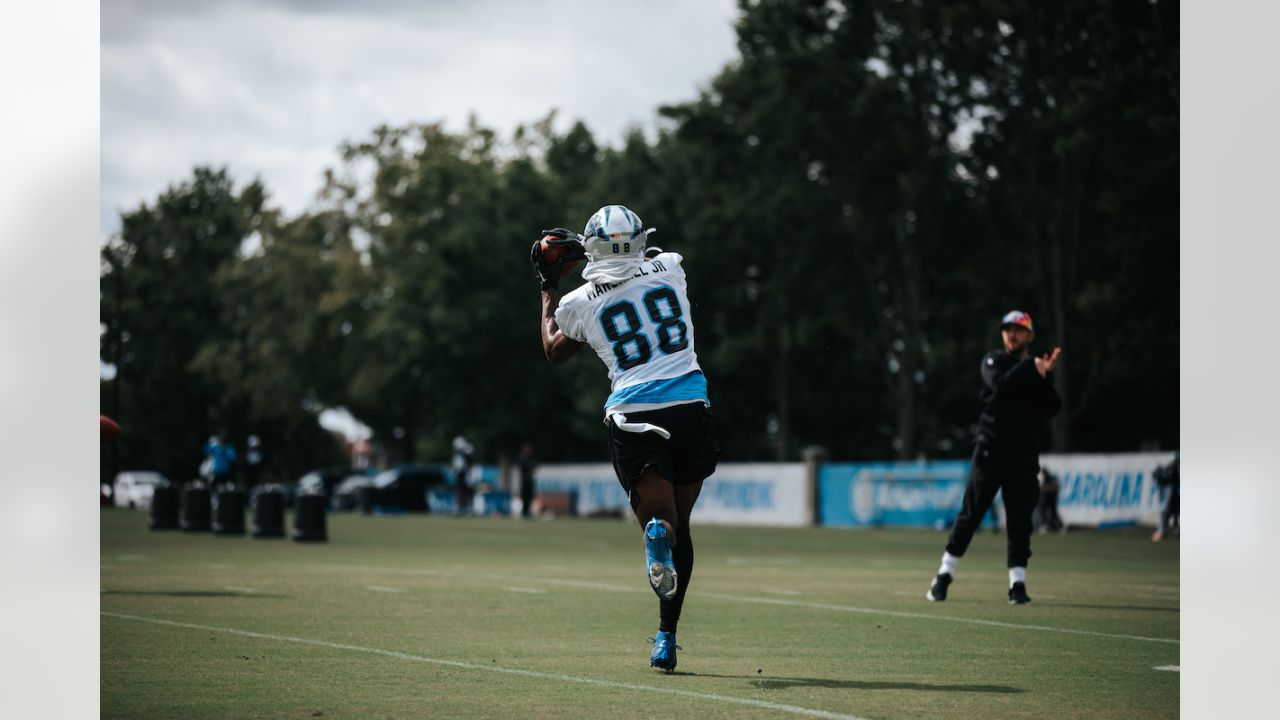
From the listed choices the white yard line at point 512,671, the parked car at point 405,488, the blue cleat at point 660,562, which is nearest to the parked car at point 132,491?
the parked car at point 405,488

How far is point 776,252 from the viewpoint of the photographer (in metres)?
51.4

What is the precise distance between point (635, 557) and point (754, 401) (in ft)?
112

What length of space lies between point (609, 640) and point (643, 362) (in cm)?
245

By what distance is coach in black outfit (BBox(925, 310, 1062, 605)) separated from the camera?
13.9 m

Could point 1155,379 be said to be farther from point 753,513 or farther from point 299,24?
point 299,24

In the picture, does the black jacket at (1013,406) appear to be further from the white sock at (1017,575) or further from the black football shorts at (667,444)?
the black football shorts at (667,444)

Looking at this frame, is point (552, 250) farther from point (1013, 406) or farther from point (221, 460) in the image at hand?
point (221, 460)

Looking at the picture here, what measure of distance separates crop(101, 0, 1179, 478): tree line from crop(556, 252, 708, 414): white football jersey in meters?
23.5

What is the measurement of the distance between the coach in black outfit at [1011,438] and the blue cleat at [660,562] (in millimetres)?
5693

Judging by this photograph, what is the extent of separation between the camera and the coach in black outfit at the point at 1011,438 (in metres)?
13.9

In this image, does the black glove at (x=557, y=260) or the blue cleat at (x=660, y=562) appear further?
the black glove at (x=557, y=260)

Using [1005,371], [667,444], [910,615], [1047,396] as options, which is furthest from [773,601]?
[667,444]
